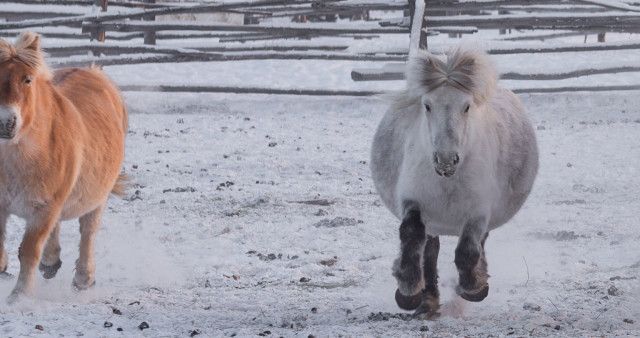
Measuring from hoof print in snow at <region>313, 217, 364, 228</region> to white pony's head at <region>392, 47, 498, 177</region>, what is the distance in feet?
6.94

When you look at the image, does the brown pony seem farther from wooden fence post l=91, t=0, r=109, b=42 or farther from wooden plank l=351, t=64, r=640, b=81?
wooden fence post l=91, t=0, r=109, b=42

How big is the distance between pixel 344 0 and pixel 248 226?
723cm

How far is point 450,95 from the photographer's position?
4133 millimetres

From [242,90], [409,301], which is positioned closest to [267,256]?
[409,301]

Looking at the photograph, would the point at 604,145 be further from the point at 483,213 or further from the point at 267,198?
the point at 483,213

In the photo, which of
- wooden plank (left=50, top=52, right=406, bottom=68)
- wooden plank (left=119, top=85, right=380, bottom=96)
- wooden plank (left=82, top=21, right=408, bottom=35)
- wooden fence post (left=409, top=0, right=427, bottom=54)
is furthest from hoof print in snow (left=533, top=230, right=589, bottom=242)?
wooden plank (left=82, top=21, right=408, bottom=35)

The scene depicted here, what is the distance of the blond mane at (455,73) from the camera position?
4191mm

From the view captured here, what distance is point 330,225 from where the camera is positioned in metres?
6.37

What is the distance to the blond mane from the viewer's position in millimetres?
4191

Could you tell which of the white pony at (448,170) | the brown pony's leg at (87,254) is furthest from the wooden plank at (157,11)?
the white pony at (448,170)

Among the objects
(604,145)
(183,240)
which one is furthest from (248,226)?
(604,145)

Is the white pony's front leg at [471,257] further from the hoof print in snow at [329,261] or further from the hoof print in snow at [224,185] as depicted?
the hoof print in snow at [224,185]

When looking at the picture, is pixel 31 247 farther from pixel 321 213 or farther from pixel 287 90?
pixel 287 90

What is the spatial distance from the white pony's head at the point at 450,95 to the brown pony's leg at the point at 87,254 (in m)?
2.18
